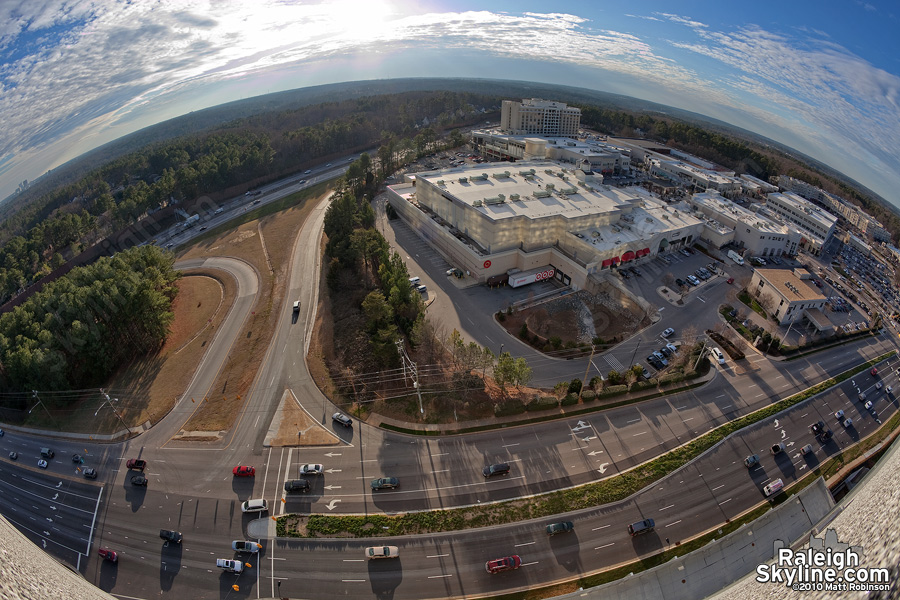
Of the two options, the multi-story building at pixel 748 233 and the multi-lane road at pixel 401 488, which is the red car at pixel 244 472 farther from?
the multi-story building at pixel 748 233

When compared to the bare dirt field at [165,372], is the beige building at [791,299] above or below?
above

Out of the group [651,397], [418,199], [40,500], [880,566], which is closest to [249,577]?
[40,500]

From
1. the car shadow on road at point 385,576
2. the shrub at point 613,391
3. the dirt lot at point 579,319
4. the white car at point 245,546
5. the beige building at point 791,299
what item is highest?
the beige building at point 791,299

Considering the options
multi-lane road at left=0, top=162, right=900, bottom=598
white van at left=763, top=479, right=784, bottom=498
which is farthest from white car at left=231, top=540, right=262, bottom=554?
white van at left=763, top=479, right=784, bottom=498

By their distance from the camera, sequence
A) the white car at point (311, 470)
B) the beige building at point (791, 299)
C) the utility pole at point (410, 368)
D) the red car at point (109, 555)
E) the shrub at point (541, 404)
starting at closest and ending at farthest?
the red car at point (109, 555), the white car at point (311, 470), the shrub at point (541, 404), the utility pole at point (410, 368), the beige building at point (791, 299)

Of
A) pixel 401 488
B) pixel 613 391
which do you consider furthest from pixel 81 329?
pixel 613 391

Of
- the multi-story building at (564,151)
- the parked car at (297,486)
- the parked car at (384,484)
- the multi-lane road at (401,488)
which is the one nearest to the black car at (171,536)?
the multi-lane road at (401,488)

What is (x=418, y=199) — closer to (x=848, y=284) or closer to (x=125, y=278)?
(x=125, y=278)

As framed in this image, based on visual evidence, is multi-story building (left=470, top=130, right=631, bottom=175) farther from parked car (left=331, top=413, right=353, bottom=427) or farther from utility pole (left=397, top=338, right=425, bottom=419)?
parked car (left=331, top=413, right=353, bottom=427)
